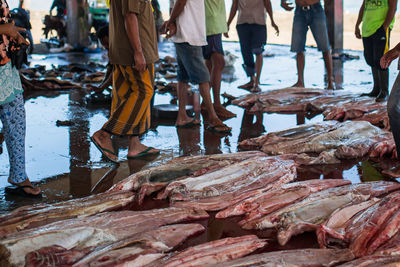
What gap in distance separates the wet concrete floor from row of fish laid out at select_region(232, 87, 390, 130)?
26 cm

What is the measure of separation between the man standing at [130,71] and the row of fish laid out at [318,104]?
2819mm

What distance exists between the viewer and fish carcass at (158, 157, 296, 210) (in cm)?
386

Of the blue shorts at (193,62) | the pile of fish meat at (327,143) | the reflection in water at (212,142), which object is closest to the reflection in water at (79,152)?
the reflection in water at (212,142)

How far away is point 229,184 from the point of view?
407 centimetres

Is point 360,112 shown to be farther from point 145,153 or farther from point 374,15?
point 145,153

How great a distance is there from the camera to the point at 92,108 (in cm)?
800

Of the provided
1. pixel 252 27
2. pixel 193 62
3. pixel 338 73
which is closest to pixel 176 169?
pixel 193 62

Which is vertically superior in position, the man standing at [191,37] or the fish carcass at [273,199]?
the man standing at [191,37]

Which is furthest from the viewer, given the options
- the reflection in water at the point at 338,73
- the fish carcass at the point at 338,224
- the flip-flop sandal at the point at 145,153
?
the reflection in water at the point at 338,73

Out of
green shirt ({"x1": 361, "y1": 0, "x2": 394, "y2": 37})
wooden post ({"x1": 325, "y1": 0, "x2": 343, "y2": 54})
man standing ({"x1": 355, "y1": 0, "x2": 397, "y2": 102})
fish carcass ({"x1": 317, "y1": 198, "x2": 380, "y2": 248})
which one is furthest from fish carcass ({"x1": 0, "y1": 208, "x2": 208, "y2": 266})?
wooden post ({"x1": 325, "y1": 0, "x2": 343, "y2": 54})

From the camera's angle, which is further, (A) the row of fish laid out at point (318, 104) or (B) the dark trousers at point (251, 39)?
(B) the dark trousers at point (251, 39)

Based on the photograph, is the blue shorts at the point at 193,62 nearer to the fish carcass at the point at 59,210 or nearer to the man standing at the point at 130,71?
the man standing at the point at 130,71

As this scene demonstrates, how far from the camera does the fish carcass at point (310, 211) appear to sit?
10.9ft

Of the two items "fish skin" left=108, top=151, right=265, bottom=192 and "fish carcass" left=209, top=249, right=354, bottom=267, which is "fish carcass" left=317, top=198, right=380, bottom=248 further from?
"fish skin" left=108, top=151, right=265, bottom=192
